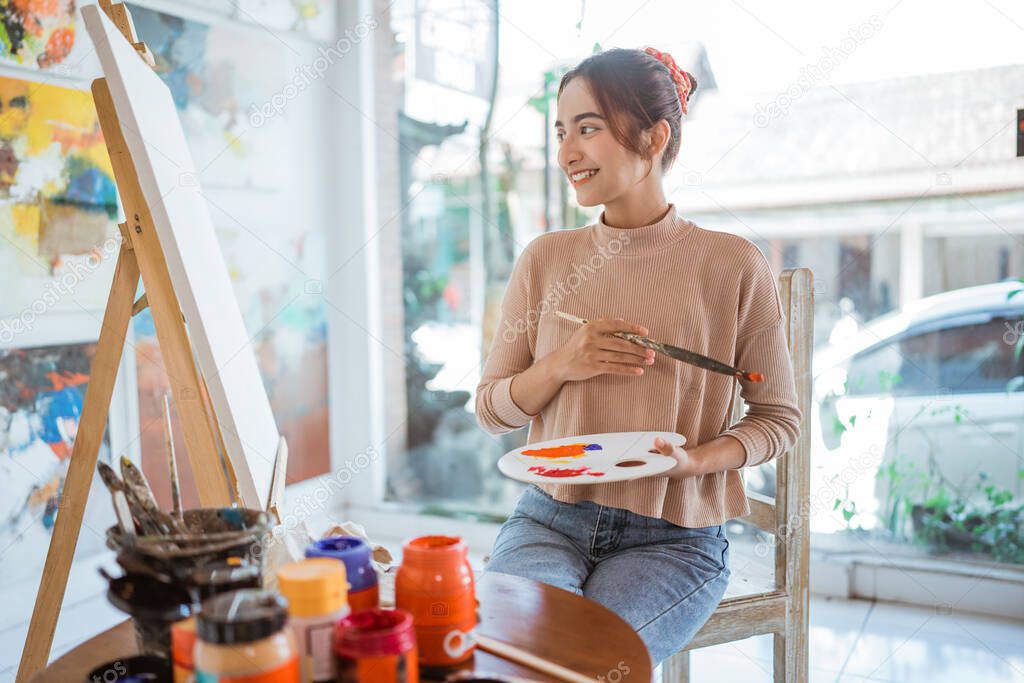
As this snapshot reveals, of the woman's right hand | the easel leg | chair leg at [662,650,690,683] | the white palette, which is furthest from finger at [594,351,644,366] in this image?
the easel leg

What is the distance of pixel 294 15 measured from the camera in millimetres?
3092

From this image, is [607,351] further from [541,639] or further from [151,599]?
[151,599]

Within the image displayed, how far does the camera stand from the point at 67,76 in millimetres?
2270

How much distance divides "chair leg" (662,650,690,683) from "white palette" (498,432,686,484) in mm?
531

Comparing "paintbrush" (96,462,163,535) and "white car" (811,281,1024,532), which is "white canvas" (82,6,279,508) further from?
"white car" (811,281,1024,532)

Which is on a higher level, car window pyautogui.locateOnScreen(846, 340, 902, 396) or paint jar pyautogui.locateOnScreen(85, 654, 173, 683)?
car window pyautogui.locateOnScreen(846, 340, 902, 396)

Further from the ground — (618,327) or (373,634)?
(618,327)

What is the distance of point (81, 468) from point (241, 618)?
3.31 ft

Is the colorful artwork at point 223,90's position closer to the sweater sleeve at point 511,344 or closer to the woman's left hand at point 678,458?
the sweater sleeve at point 511,344

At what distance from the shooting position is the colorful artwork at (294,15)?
9.58ft

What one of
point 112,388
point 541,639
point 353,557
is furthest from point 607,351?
point 112,388

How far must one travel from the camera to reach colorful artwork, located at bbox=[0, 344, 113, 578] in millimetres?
2158

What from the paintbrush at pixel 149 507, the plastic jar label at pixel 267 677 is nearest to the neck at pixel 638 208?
the paintbrush at pixel 149 507

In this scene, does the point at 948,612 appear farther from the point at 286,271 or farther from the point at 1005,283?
the point at 286,271
